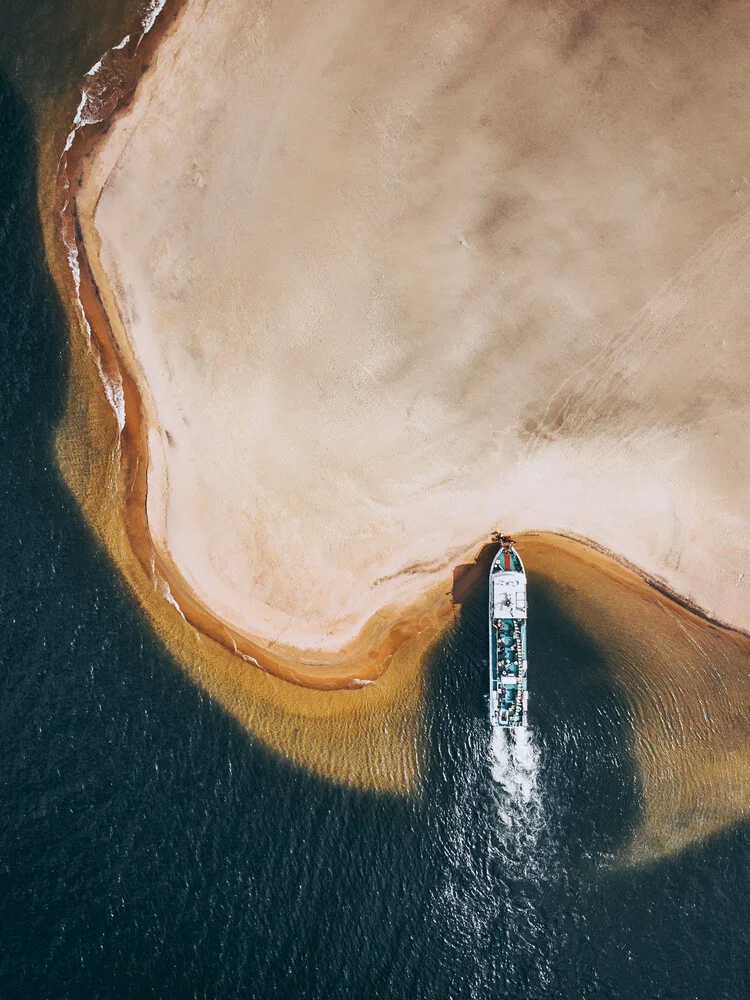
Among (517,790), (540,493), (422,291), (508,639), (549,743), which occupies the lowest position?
(517,790)

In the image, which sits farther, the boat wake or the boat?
the boat wake

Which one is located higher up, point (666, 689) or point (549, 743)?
point (549, 743)

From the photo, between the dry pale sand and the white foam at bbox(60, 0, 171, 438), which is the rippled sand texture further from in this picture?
the white foam at bbox(60, 0, 171, 438)

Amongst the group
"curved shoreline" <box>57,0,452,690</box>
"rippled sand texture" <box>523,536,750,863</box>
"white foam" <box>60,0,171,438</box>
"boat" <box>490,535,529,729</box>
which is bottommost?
"rippled sand texture" <box>523,536,750,863</box>

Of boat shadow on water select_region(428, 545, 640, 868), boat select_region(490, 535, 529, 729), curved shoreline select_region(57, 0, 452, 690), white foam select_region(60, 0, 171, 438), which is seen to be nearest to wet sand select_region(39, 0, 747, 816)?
curved shoreline select_region(57, 0, 452, 690)

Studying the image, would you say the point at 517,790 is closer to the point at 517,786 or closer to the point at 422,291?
the point at 517,786

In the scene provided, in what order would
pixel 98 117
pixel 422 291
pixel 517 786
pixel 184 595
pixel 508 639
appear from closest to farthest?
pixel 422 291 < pixel 98 117 < pixel 508 639 < pixel 517 786 < pixel 184 595

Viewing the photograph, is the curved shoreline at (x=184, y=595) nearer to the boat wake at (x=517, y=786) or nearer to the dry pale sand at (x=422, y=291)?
the dry pale sand at (x=422, y=291)

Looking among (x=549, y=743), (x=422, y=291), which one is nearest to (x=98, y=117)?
(x=422, y=291)

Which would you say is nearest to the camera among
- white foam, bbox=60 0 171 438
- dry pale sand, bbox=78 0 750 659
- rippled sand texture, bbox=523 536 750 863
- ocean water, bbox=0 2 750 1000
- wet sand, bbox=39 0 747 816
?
dry pale sand, bbox=78 0 750 659
